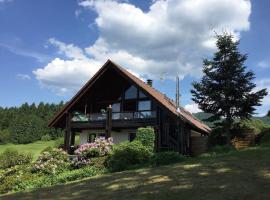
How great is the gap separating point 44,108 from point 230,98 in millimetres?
91405

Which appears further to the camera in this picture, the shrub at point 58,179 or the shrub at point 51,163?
the shrub at point 51,163

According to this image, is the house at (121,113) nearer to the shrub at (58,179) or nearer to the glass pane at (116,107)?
the glass pane at (116,107)

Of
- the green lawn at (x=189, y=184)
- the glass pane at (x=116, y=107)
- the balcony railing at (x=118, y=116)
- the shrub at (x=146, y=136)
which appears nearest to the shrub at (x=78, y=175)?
the green lawn at (x=189, y=184)

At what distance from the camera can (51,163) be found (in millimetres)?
24812

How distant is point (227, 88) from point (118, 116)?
33.3ft

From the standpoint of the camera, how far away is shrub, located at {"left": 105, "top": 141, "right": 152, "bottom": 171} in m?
19.9

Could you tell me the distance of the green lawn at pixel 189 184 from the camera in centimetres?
1068

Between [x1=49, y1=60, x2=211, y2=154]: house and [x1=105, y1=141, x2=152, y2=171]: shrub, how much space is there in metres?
7.56

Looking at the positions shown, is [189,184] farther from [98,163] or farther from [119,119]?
[119,119]

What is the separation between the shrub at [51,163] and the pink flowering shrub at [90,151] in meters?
0.92

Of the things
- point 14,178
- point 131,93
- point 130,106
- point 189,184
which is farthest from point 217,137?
point 189,184

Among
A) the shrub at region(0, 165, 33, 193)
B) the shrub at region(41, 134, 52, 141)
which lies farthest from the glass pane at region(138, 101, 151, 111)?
the shrub at region(41, 134, 52, 141)

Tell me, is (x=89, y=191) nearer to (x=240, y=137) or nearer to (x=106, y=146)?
(x=106, y=146)

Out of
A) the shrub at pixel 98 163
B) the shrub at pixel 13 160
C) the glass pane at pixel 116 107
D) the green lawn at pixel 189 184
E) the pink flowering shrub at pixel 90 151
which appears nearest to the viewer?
the green lawn at pixel 189 184
